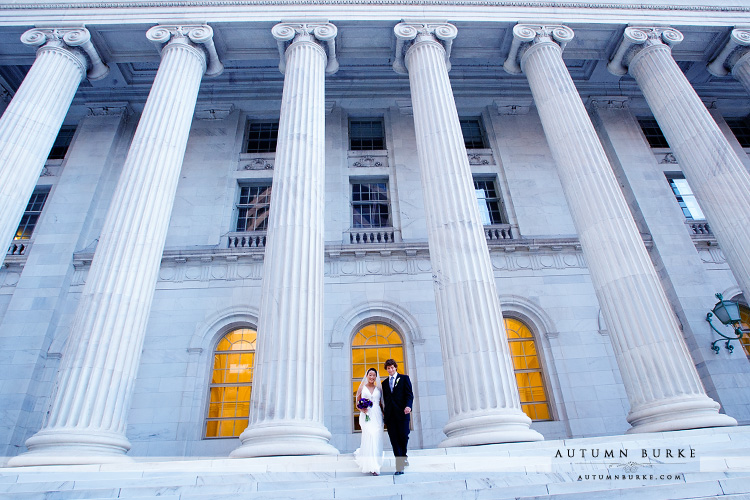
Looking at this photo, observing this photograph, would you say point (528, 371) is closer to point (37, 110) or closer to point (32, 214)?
point (37, 110)

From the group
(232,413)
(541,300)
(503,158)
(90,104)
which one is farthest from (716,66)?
(90,104)

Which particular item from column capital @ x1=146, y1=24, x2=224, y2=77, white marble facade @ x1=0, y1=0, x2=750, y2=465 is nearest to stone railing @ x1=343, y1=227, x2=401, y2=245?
white marble facade @ x1=0, y1=0, x2=750, y2=465

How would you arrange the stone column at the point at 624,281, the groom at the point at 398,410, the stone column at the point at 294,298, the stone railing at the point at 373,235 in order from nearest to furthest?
1. the groom at the point at 398,410
2. the stone column at the point at 294,298
3. the stone column at the point at 624,281
4. the stone railing at the point at 373,235

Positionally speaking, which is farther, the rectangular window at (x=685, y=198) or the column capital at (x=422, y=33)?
the rectangular window at (x=685, y=198)

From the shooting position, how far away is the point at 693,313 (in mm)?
15930

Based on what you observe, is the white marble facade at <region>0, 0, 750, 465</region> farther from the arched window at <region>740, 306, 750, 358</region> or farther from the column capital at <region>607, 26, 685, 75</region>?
the arched window at <region>740, 306, 750, 358</region>

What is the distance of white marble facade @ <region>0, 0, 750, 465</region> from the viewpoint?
975 centimetres

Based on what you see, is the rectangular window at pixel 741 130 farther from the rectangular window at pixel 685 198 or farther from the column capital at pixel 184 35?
the column capital at pixel 184 35

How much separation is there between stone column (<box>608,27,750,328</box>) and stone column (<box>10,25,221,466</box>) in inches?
570

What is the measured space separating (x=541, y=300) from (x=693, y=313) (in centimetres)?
506

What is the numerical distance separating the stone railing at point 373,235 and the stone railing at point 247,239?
3.07m

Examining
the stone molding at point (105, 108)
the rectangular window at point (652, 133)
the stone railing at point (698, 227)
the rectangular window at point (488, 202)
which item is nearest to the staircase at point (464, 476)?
the rectangular window at point (488, 202)

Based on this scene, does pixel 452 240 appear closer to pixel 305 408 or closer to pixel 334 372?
pixel 305 408

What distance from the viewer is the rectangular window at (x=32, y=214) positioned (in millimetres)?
18000
